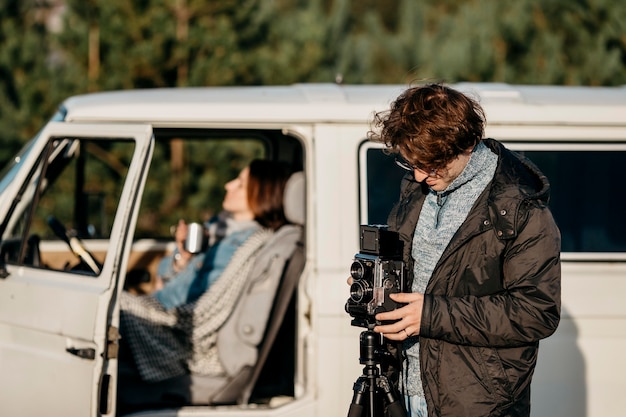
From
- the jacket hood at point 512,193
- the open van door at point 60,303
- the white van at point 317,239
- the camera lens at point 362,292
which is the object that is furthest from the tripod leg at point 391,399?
the open van door at point 60,303

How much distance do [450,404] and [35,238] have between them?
2532mm

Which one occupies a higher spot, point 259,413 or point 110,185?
point 110,185

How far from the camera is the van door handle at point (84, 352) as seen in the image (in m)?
4.07

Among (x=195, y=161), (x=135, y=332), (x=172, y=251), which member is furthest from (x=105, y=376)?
(x=195, y=161)

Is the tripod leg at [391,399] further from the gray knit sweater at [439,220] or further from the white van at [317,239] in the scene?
the white van at [317,239]

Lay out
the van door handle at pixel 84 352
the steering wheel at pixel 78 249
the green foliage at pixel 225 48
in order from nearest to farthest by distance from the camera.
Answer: the van door handle at pixel 84 352, the steering wheel at pixel 78 249, the green foliage at pixel 225 48

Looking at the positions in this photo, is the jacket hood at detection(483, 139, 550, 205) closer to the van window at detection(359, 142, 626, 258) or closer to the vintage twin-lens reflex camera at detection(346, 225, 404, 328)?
the vintage twin-lens reflex camera at detection(346, 225, 404, 328)

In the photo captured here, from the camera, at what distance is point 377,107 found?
454 cm

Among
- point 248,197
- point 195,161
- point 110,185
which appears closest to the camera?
point 248,197

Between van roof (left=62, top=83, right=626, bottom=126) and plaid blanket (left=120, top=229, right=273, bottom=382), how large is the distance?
3.13 ft

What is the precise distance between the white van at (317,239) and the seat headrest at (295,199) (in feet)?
1.19

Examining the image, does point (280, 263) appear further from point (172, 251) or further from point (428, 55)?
point (428, 55)

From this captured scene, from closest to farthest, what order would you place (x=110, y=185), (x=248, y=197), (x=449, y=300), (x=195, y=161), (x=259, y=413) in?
(x=449, y=300) → (x=259, y=413) → (x=248, y=197) → (x=110, y=185) → (x=195, y=161)

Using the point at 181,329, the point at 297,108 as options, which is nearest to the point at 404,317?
the point at 297,108
